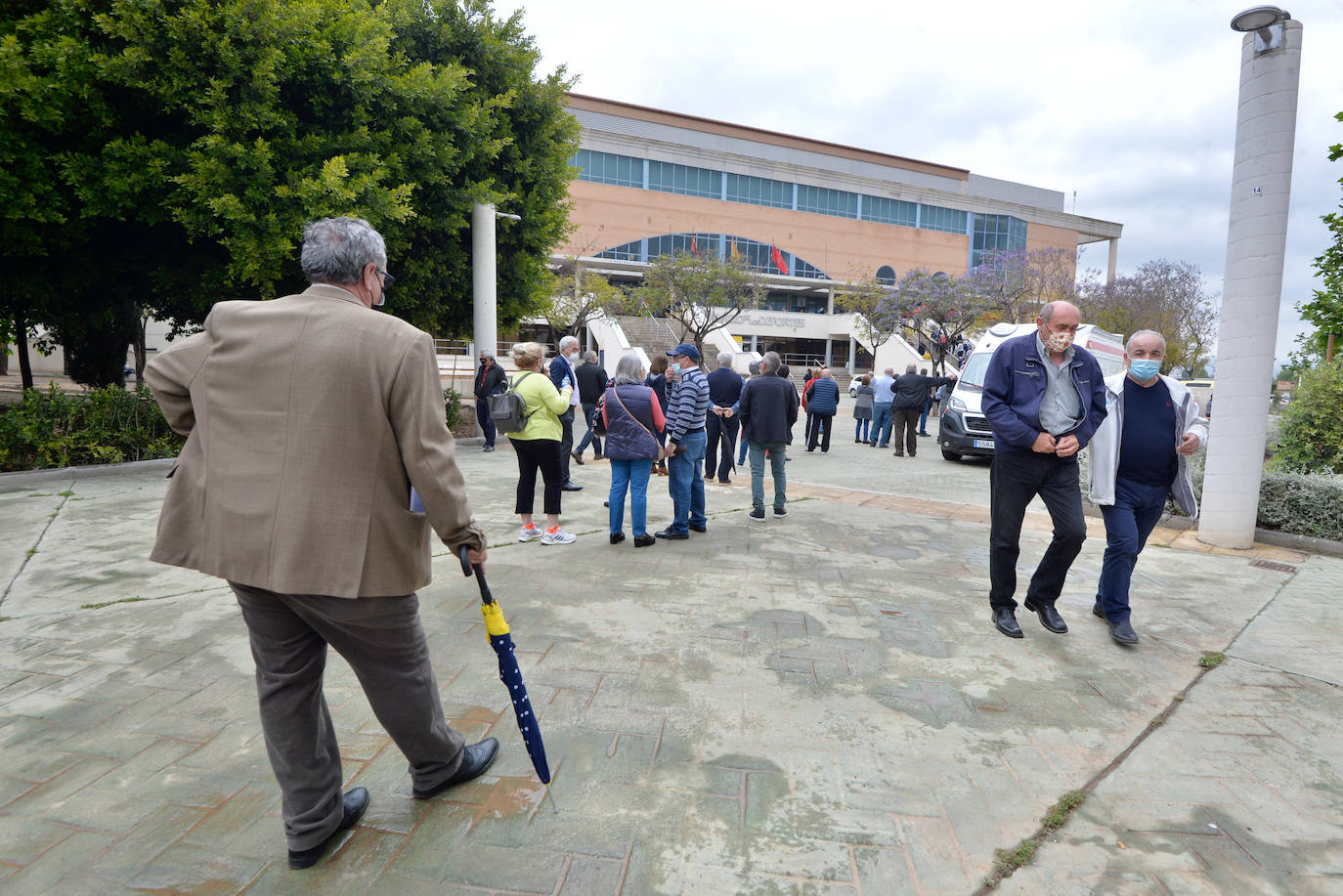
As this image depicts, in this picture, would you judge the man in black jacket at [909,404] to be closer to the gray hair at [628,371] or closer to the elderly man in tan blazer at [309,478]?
the gray hair at [628,371]

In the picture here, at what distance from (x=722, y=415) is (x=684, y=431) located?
3219 millimetres

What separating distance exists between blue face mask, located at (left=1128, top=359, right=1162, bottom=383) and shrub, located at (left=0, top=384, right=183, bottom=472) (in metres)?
10.5

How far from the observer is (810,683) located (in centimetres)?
350

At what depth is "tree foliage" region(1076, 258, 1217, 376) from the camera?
36062 millimetres

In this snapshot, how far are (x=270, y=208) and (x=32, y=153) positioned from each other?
2343 millimetres

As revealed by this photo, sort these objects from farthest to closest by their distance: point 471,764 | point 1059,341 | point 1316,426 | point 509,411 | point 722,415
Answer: point 722,415 < point 1316,426 < point 509,411 < point 1059,341 < point 471,764

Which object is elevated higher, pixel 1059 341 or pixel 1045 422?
pixel 1059 341

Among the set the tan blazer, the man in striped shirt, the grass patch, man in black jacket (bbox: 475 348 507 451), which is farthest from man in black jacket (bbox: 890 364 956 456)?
the tan blazer

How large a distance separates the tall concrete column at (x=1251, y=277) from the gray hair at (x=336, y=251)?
7156mm

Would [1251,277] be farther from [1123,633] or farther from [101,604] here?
[101,604]

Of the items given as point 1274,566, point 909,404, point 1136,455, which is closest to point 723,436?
point 909,404

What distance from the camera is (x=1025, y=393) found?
13.3 ft

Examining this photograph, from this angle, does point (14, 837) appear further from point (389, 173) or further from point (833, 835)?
point (389, 173)

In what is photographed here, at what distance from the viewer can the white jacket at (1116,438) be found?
165 inches
